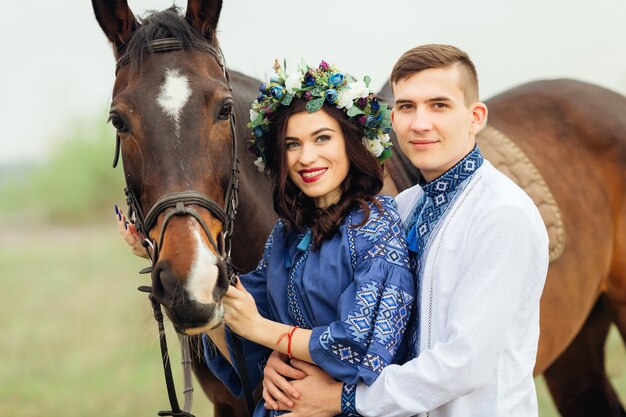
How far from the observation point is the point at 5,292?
33.3 feet

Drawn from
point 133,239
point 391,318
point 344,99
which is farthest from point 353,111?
point 133,239

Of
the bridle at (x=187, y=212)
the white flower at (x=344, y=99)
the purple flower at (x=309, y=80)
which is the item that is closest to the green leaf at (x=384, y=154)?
the white flower at (x=344, y=99)

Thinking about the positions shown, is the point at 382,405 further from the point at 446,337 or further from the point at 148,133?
the point at 148,133

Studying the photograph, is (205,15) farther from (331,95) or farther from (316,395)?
A: (316,395)

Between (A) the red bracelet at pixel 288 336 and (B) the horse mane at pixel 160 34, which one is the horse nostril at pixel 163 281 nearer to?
(A) the red bracelet at pixel 288 336

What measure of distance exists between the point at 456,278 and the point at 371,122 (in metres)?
0.55

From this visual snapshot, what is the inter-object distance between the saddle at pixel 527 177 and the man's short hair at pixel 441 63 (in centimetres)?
156

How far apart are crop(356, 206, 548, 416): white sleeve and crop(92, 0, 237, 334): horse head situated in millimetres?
496

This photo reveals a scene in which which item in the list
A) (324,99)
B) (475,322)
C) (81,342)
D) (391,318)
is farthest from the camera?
(81,342)

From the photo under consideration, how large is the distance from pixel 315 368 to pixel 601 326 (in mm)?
2750

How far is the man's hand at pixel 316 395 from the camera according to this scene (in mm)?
1867

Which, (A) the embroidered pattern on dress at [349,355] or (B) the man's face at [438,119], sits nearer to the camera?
(A) the embroidered pattern on dress at [349,355]

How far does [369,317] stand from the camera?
5.96 feet

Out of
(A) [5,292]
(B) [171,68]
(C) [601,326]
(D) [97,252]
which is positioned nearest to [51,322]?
(A) [5,292]
